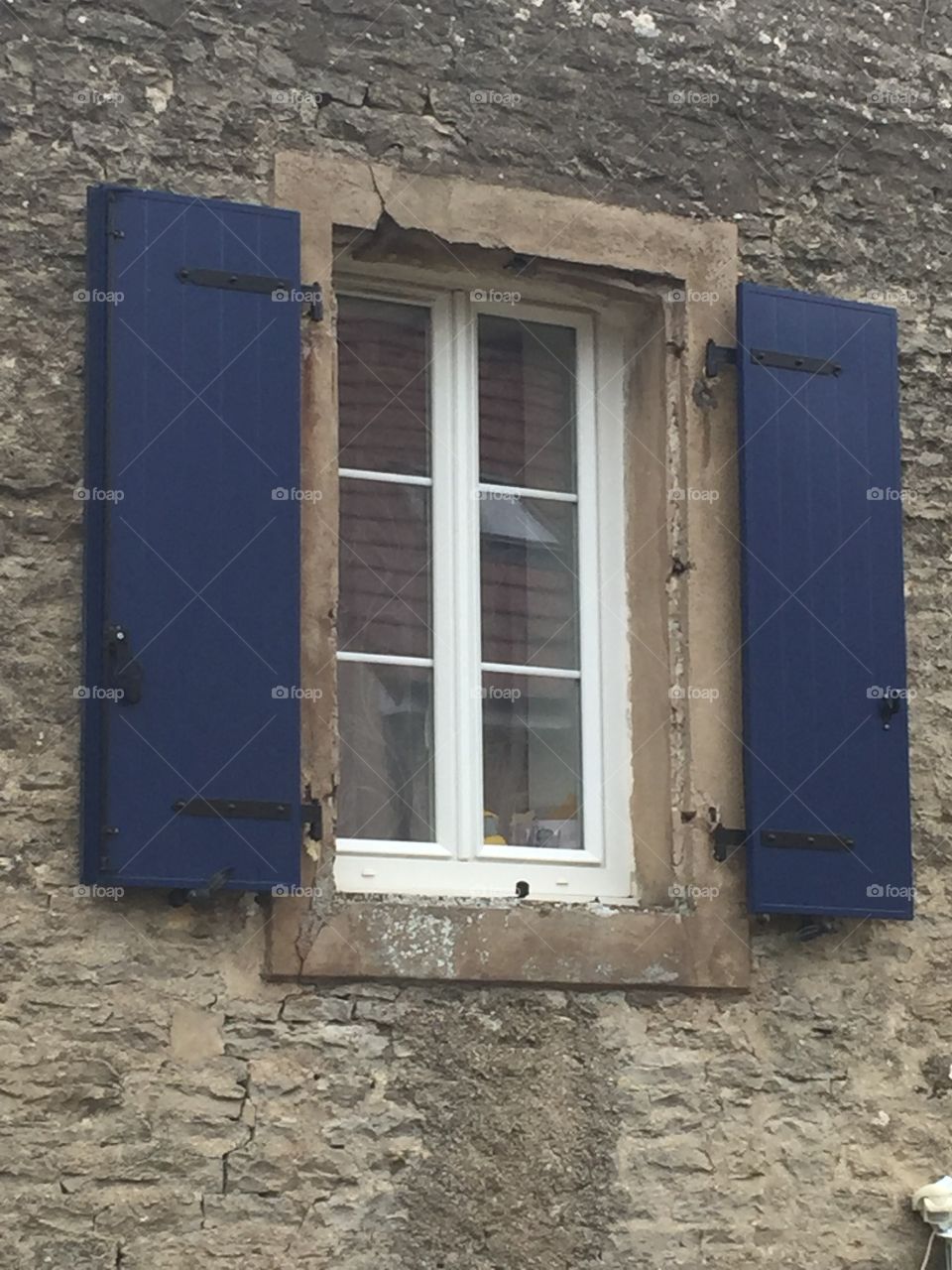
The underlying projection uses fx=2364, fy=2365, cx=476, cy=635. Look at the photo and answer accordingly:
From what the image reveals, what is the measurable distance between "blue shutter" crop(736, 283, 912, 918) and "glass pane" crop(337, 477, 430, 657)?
827 mm

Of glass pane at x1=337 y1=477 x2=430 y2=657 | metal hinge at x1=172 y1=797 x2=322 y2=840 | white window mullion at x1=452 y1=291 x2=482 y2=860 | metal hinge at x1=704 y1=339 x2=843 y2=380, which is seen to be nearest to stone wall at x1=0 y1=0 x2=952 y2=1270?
metal hinge at x1=172 y1=797 x2=322 y2=840

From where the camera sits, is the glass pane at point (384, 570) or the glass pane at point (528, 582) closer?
the glass pane at point (384, 570)

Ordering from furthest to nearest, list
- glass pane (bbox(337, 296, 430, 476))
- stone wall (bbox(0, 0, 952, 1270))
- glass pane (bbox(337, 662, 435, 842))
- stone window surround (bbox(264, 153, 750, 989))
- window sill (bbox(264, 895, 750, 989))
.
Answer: glass pane (bbox(337, 296, 430, 476))
glass pane (bbox(337, 662, 435, 842))
stone window surround (bbox(264, 153, 750, 989))
window sill (bbox(264, 895, 750, 989))
stone wall (bbox(0, 0, 952, 1270))

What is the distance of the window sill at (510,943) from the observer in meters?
5.39

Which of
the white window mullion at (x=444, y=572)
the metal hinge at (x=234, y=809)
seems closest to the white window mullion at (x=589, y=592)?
the white window mullion at (x=444, y=572)

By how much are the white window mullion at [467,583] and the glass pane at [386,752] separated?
8 cm

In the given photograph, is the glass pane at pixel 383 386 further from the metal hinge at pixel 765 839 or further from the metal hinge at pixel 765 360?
the metal hinge at pixel 765 839

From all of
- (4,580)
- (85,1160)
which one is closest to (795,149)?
(4,580)

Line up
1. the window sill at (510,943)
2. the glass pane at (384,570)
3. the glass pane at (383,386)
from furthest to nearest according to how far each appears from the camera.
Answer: the glass pane at (383,386) → the glass pane at (384,570) → the window sill at (510,943)

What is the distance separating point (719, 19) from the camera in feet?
21.1

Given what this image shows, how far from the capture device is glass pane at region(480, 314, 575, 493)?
610cm

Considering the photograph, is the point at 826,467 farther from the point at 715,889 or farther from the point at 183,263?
the point at 183,263

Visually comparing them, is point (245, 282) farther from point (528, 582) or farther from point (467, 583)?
point (528, 582)

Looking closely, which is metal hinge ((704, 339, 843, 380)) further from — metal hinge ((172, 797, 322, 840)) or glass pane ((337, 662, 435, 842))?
metal hinge ((172, 797, 322, 840))
